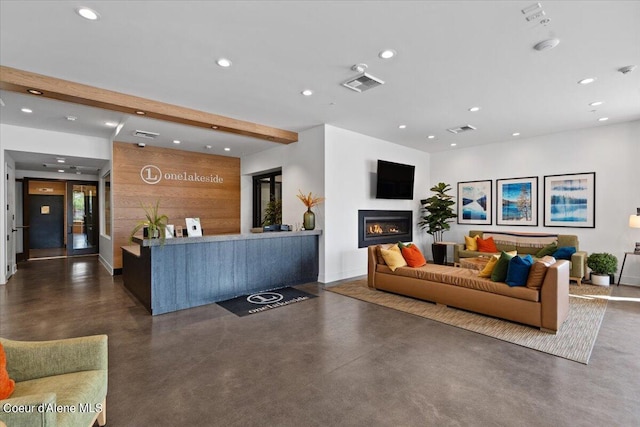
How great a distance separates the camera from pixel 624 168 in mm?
5938

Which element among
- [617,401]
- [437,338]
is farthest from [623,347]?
[437,338]

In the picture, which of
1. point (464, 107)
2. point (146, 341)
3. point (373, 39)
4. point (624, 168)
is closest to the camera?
point (373, 39)

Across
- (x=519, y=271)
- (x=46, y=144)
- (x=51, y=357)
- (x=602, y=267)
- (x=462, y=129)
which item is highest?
(x=462, y=129)

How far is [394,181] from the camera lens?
7215 millimetres

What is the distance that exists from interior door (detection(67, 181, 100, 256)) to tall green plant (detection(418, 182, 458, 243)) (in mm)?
10283

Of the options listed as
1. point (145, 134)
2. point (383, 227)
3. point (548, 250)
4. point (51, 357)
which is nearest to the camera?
point (51, 357)

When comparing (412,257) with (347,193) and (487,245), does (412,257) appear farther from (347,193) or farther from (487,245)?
(487,245)

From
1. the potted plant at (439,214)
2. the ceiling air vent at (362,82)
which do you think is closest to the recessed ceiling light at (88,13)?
the ceiling air vent at (362,82)

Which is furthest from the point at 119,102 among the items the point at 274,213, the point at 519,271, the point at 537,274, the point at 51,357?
the point at 537,274

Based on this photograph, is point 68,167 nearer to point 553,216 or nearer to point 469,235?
point 469,235

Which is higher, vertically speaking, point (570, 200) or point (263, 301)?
point (570, 200)

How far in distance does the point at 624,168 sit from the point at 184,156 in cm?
953

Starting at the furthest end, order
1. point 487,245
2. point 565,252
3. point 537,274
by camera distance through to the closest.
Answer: point 487,245, point 565,252, point 537,274

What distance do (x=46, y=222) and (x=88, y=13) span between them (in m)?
11.6
